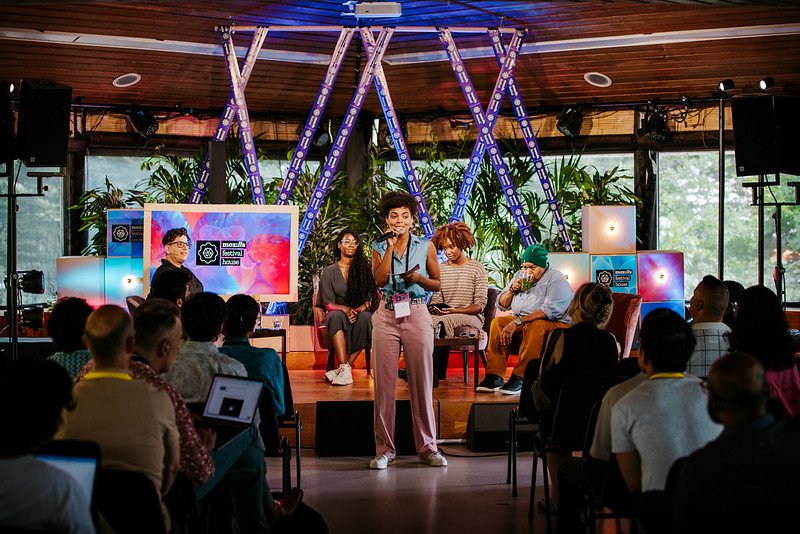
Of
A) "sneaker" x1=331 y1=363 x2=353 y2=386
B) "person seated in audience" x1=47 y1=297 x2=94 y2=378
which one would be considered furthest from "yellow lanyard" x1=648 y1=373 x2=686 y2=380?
"sneaker" x1=331 y1=363 x2=353 y2=386

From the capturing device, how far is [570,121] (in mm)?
11789

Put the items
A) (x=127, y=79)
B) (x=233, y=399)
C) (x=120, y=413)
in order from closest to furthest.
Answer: (x=120, y=413) → (x=233, y=399) → (x=127, y=79)

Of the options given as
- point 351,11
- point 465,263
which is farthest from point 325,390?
point 351,11

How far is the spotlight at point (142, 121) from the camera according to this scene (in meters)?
11.8

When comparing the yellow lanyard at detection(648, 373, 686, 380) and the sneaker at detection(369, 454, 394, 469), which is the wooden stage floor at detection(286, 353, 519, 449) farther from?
the yellow lanyard at detection(648, 373, 686, 380)

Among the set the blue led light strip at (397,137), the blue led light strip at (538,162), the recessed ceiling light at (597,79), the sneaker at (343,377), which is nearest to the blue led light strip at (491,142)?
the blue led light strip at (538,162)

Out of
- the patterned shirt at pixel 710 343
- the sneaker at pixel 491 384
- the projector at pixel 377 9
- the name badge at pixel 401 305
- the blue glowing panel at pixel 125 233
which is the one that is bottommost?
the sneaker at pixel 491 384

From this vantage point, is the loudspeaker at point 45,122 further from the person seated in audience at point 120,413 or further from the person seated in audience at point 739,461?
the person seated in audience at point 739,461

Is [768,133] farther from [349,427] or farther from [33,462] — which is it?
[33,462]

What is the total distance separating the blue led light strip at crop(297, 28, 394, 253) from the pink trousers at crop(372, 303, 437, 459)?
4.12m

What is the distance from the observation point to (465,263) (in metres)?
8.33

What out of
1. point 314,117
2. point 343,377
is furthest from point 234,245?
point 314,117

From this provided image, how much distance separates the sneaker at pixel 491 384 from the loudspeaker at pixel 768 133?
2.94 meters

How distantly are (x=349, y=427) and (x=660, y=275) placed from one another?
4.47 m
